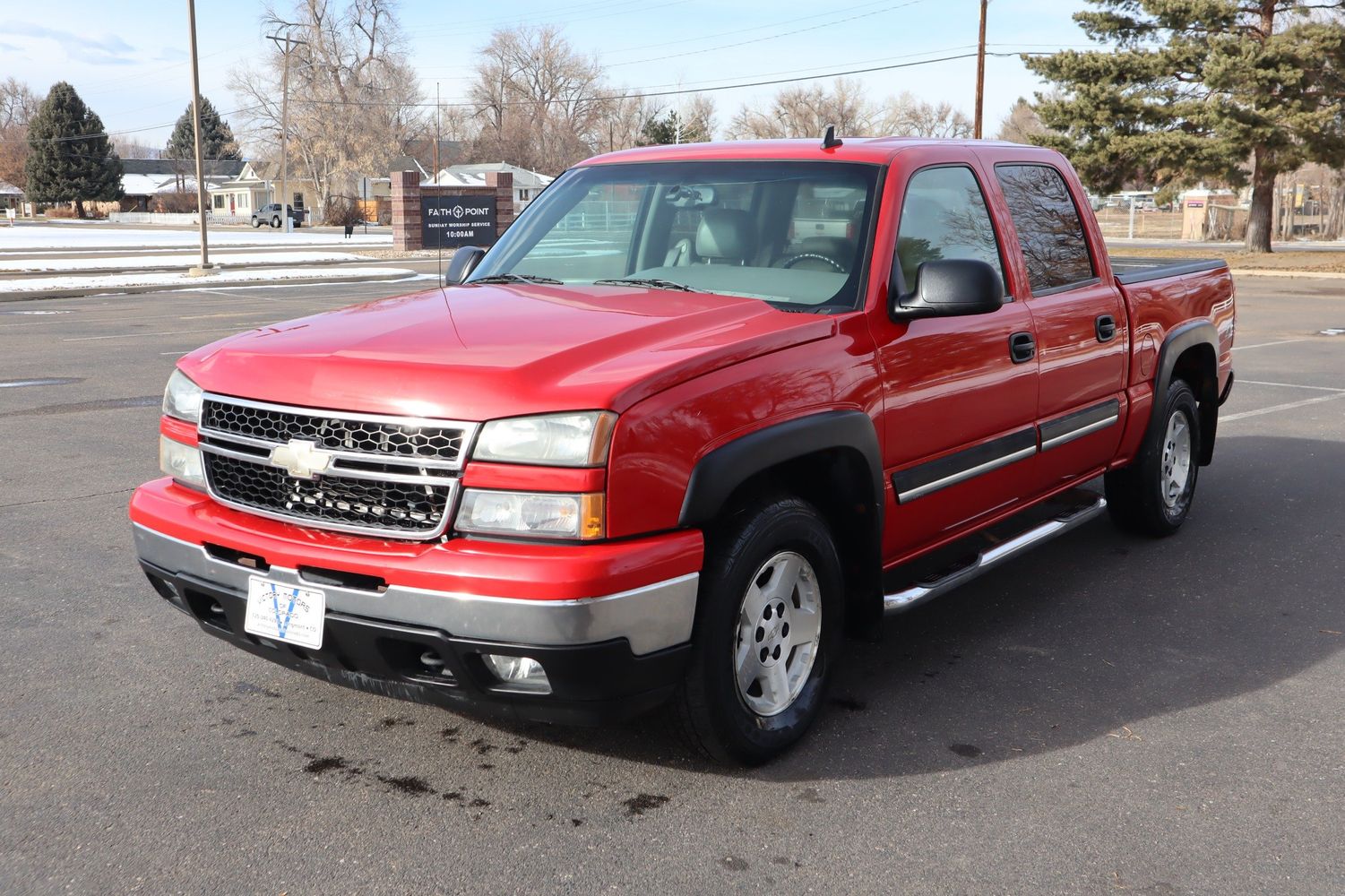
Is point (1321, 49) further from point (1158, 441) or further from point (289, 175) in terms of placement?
point (289, 175)

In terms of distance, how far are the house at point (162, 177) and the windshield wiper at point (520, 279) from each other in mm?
116176

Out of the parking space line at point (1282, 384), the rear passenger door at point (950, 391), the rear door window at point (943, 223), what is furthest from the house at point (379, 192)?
the rear passenger door at point (950, 391)

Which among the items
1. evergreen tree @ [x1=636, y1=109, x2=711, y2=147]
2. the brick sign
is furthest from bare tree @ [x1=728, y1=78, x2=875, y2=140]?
the brick sign

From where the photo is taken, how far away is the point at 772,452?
345cm

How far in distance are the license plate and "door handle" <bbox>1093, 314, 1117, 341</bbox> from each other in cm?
352

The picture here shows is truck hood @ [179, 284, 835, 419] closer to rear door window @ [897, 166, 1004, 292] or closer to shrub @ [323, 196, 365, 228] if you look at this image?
rear door window @ [897, 166, 1004, 292]

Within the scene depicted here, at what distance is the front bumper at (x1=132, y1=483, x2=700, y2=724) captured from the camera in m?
3.04

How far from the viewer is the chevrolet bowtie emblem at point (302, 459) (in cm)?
329

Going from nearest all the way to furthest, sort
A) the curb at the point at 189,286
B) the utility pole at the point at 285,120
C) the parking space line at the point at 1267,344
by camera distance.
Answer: the parking space line at the point at 1267,344
the curb at the point at 189,286
the utility pole at the point at 285,120

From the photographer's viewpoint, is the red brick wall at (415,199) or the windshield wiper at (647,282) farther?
the red brick wall at (415,199)

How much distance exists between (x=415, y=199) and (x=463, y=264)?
42341mm

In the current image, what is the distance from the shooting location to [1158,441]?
19.6 feet

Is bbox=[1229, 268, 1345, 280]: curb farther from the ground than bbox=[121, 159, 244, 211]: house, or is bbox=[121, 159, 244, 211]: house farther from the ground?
bbox=[121, 159, 244, 211]: house

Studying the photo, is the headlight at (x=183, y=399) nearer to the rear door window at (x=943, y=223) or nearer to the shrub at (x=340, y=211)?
the rear door window at (x=943, y=223)
